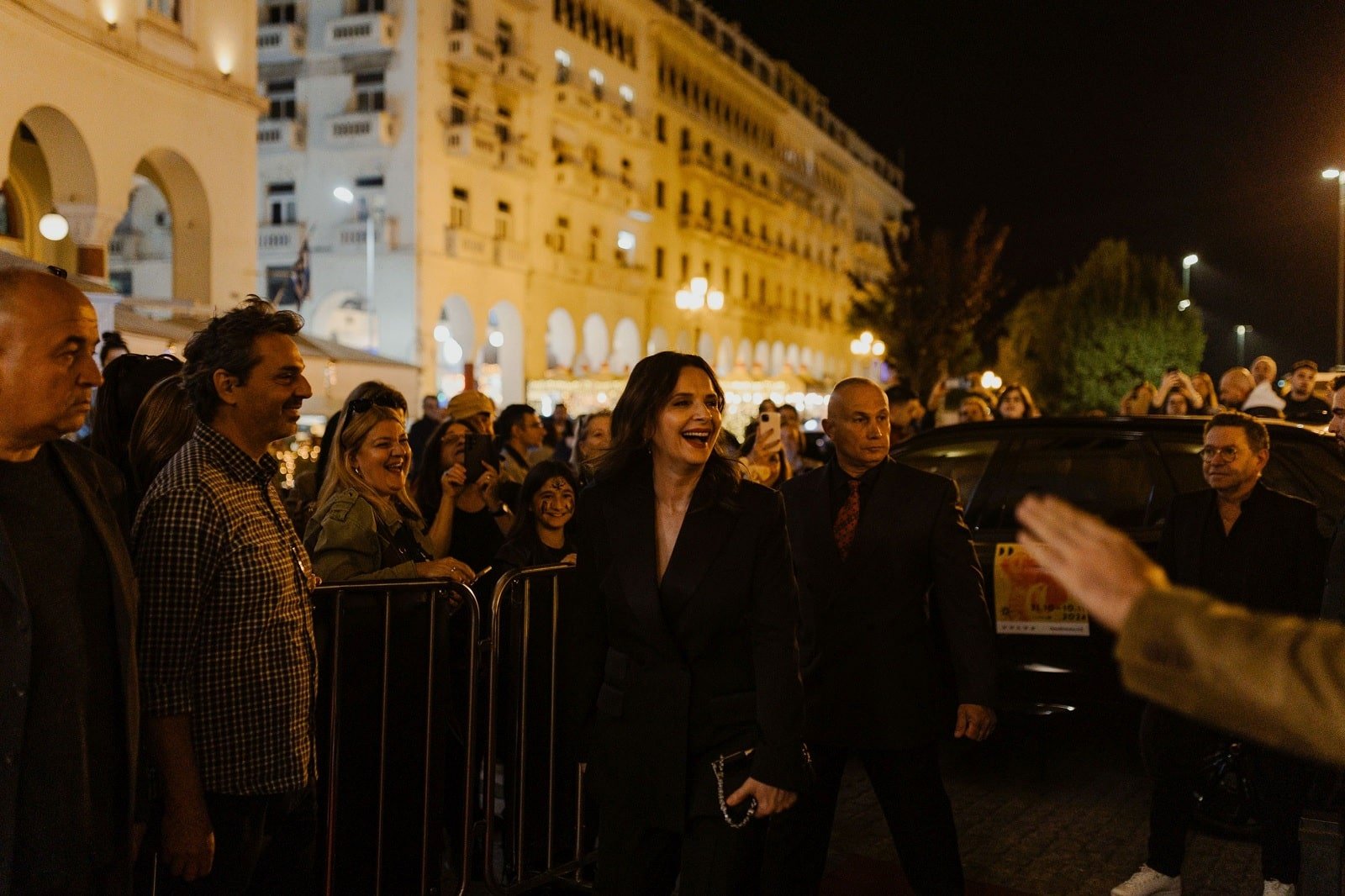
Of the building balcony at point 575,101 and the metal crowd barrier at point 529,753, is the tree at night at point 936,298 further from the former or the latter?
the metal crowd barrier at point 529,753

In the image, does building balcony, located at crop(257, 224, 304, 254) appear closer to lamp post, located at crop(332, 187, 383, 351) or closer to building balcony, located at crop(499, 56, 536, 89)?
lamp post, located at crop(332, 187, 383, 351)

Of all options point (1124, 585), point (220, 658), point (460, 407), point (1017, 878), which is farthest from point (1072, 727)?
point (1124, 585)

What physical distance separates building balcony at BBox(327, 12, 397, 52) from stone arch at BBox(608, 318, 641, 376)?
16.4m

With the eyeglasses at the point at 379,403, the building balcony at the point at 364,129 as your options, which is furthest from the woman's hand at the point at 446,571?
the building balcony at the point at 364,129

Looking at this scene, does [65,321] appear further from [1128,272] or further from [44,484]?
[1128,272]

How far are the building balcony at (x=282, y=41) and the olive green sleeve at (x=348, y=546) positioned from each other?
35159mm

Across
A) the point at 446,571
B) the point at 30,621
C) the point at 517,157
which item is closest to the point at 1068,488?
the point at 446,571

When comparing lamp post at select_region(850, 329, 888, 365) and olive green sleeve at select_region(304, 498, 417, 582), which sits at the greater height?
lamp post at select_region(850, 329, 888, 365)

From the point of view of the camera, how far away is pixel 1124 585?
178cm

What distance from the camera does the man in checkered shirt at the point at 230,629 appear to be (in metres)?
3.23

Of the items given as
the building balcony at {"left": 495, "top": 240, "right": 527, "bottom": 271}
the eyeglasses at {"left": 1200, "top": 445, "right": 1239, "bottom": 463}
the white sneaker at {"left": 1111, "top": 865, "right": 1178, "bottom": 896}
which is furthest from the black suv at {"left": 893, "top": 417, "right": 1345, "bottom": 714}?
the building balcony at {"left": 495, "top": 240, "right": 527, "bottom": 271}

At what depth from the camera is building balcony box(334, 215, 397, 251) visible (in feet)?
118

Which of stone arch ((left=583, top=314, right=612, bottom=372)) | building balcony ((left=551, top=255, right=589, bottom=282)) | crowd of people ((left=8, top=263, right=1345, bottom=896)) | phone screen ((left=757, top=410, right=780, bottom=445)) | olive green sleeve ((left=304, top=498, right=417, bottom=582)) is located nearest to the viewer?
crowd of people ((left=8, top=263, right=1345, bottom=896))

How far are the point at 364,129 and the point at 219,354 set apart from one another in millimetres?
34294
